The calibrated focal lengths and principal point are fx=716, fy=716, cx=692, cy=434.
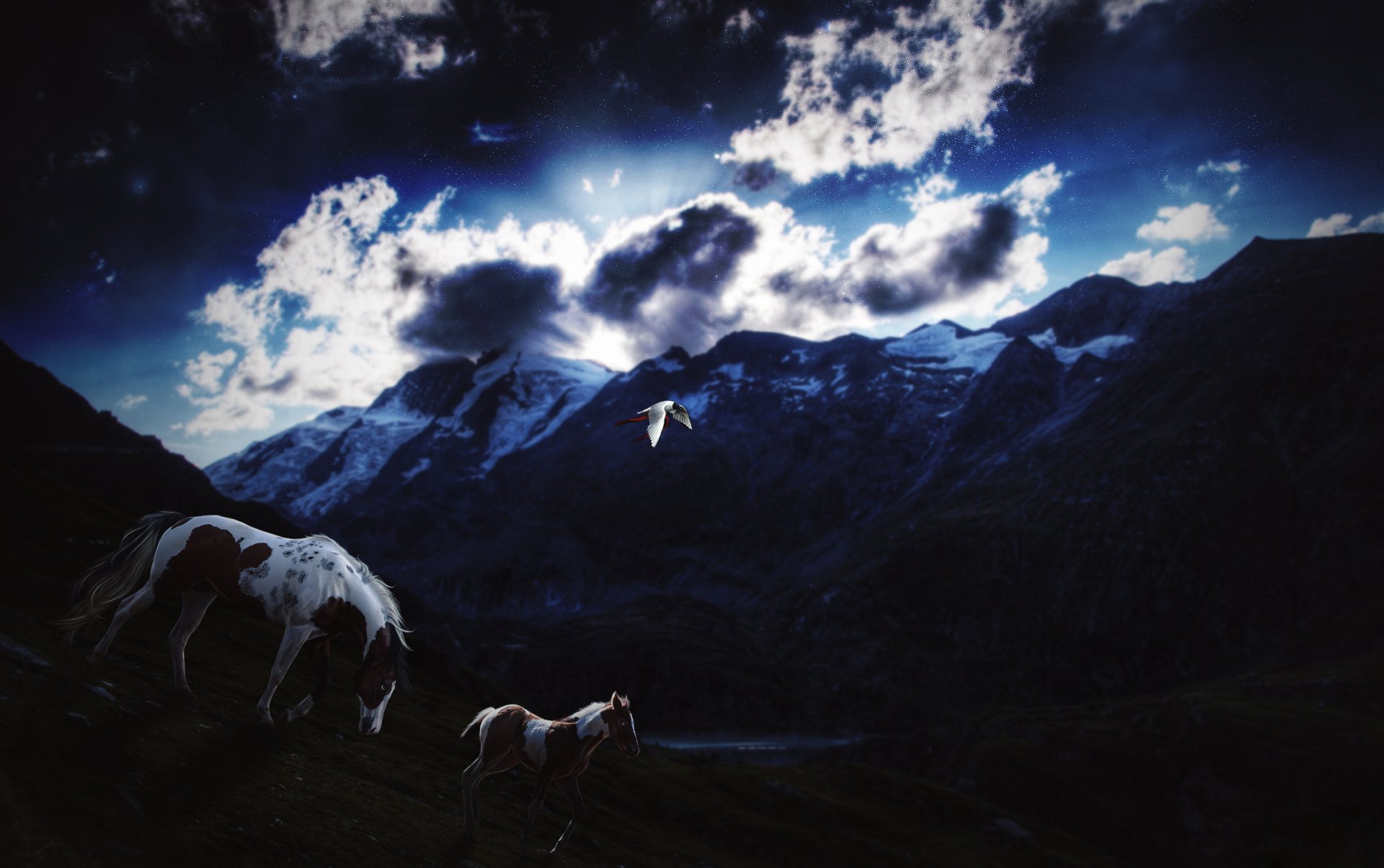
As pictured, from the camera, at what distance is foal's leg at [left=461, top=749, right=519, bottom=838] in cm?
1823

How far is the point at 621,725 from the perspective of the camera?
716 inches

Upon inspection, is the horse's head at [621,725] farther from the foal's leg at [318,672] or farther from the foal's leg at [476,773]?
the foal's leg at [318,672]

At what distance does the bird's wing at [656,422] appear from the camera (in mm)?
18375

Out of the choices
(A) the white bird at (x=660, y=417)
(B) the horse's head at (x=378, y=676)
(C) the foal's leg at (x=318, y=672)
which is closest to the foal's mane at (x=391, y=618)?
(B) the horse's head at (x=378, y=676)

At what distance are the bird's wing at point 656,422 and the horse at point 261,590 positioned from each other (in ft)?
26.3

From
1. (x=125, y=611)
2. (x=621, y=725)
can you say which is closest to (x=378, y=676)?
(x=125, y=611)

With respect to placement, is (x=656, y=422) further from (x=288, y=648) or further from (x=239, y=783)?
(x=239, y=783)

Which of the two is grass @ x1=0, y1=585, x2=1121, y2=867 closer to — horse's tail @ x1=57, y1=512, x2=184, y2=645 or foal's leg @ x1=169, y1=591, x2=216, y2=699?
horse's tail @ x1=57, y1=512, x2=184, y2=645

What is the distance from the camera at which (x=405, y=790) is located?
2605cm

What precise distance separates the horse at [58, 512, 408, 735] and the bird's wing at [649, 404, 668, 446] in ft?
26.3

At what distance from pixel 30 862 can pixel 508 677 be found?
194922 millimetres

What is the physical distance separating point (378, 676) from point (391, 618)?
1415mm

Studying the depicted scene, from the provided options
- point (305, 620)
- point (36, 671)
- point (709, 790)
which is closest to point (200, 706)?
point (36, 671)

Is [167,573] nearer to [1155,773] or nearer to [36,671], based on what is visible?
[36,671]
